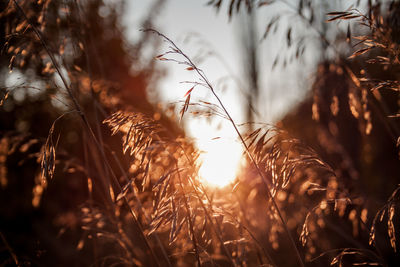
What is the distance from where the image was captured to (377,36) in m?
1.07

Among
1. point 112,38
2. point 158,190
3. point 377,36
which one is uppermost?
point 112,38

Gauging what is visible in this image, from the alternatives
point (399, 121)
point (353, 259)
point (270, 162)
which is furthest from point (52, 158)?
point (399, 121)

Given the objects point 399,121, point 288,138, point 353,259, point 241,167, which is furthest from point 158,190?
point 399,121

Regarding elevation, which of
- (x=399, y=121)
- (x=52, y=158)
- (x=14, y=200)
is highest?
(x=52, y=158)

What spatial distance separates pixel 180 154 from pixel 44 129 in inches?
147

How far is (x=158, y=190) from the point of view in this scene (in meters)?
1.00

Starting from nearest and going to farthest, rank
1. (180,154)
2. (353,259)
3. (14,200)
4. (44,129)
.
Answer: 1. (180,154)
2. (353,259)
3. (14,200)
4. (44,129)

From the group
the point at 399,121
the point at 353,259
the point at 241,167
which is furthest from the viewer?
the point at 399,121

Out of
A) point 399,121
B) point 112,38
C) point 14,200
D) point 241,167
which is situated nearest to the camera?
point 241,167

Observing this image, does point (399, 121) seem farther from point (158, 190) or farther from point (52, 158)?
point (52, 158)

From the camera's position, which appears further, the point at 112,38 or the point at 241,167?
the point at 112,38

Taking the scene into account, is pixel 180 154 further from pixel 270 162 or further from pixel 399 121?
pixel 399 121

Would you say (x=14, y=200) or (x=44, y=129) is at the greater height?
(x=44, y=129)

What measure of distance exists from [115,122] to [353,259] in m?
2.03
